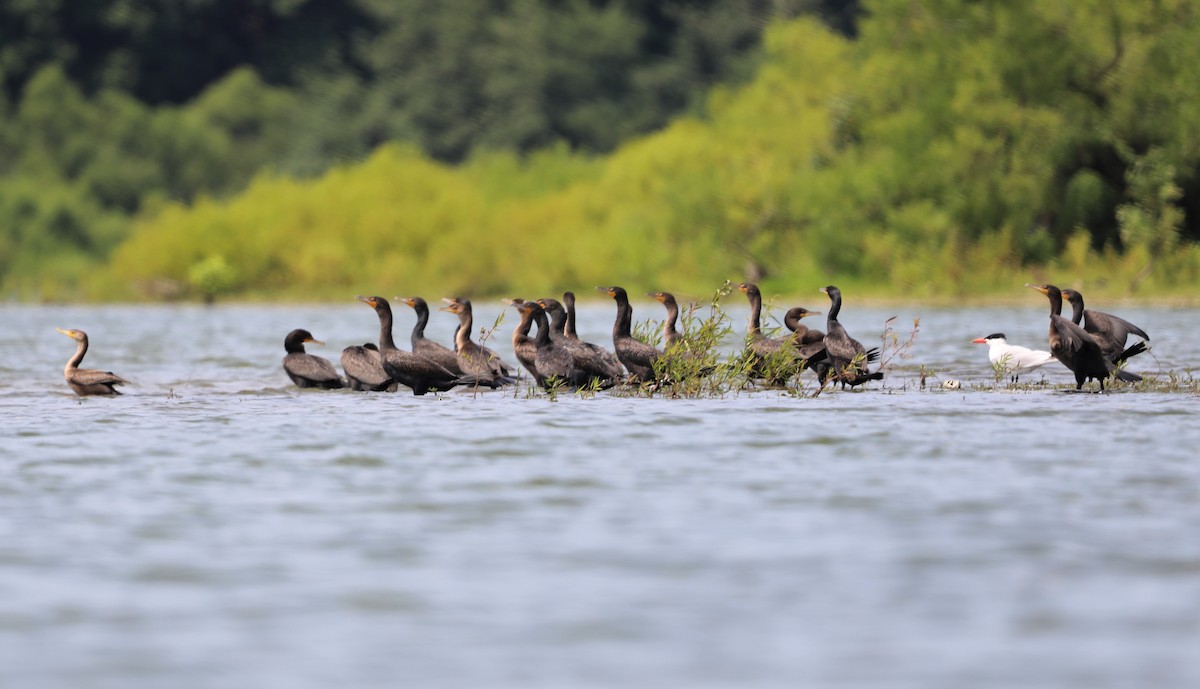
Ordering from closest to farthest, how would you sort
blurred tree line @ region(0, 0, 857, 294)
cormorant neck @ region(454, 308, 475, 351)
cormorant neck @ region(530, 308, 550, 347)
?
cormorant neck @ region(530, 308, 550, 347)
cormorant neck @ region(454, 308, 475, 351)
blurred tree line @ region(0, 0, 857, 294)

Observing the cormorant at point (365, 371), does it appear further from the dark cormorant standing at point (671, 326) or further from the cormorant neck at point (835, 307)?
the cormorant neck at point (835, 307)

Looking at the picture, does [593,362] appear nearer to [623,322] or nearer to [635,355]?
[635,355]

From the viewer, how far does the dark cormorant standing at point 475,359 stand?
58.2 ft

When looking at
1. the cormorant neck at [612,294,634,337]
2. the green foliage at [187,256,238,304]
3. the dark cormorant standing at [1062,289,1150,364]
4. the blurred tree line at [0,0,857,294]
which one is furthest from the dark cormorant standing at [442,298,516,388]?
the blurred tree line at [0,0,857,294]

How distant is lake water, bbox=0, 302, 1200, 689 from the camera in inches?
265

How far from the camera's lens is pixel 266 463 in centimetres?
1219

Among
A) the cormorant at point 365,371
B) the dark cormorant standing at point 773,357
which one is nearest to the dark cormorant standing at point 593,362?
the dark cormorant standing at point 773,357

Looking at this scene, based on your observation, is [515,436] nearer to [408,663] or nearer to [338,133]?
[408,663]

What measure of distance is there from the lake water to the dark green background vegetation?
2138cm

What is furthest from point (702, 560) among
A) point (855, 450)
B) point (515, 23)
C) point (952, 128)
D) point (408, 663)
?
point (515, 23)

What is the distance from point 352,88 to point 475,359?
4493cm

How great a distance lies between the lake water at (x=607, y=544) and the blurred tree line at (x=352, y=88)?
43735 millimetres

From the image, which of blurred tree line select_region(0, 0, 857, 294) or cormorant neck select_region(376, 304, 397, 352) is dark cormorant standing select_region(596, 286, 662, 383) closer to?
cormorant neck select_region(376, 304, 397, 352)

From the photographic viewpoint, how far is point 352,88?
203ft
